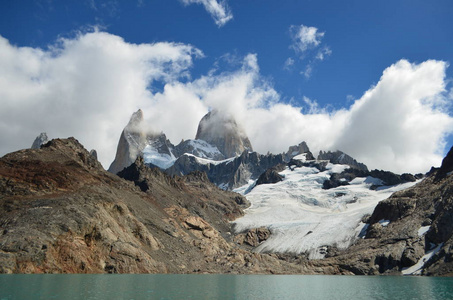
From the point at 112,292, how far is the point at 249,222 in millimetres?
143297

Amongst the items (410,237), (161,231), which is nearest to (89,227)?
(161,231)

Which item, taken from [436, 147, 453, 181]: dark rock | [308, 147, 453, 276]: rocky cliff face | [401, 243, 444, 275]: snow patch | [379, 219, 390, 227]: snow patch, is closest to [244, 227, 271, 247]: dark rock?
[308, 147, 453, 276]: rocky cliff face

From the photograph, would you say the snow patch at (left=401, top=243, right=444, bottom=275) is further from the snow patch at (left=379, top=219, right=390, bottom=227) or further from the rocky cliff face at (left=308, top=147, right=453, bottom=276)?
the snow patch at (left=379, top=219, right=390, bottom=227)

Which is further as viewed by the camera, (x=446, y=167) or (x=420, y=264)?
(x=446, y=167)

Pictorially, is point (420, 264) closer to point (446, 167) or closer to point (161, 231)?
point (446, 167)

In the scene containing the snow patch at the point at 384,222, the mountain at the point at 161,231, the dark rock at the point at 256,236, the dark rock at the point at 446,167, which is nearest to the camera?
the mountain at the point at 161,231

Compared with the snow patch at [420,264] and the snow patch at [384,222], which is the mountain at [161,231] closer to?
the snow patch at [420,264]

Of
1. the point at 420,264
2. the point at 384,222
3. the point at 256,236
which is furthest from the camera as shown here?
the point at 256,236

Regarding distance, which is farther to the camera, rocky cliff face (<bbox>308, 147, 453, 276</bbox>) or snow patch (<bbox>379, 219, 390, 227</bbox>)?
snow patch (<bbox>379, 219, 390, 227</bbox>)

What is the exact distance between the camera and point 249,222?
180m

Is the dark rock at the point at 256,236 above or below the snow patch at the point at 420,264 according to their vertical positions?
above

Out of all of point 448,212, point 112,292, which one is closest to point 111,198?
point 112,292

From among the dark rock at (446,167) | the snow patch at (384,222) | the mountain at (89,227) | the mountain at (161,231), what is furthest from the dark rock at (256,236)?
the dark rock at (446,167)

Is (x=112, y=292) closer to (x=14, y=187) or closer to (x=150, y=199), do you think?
(x=14, y=187)
